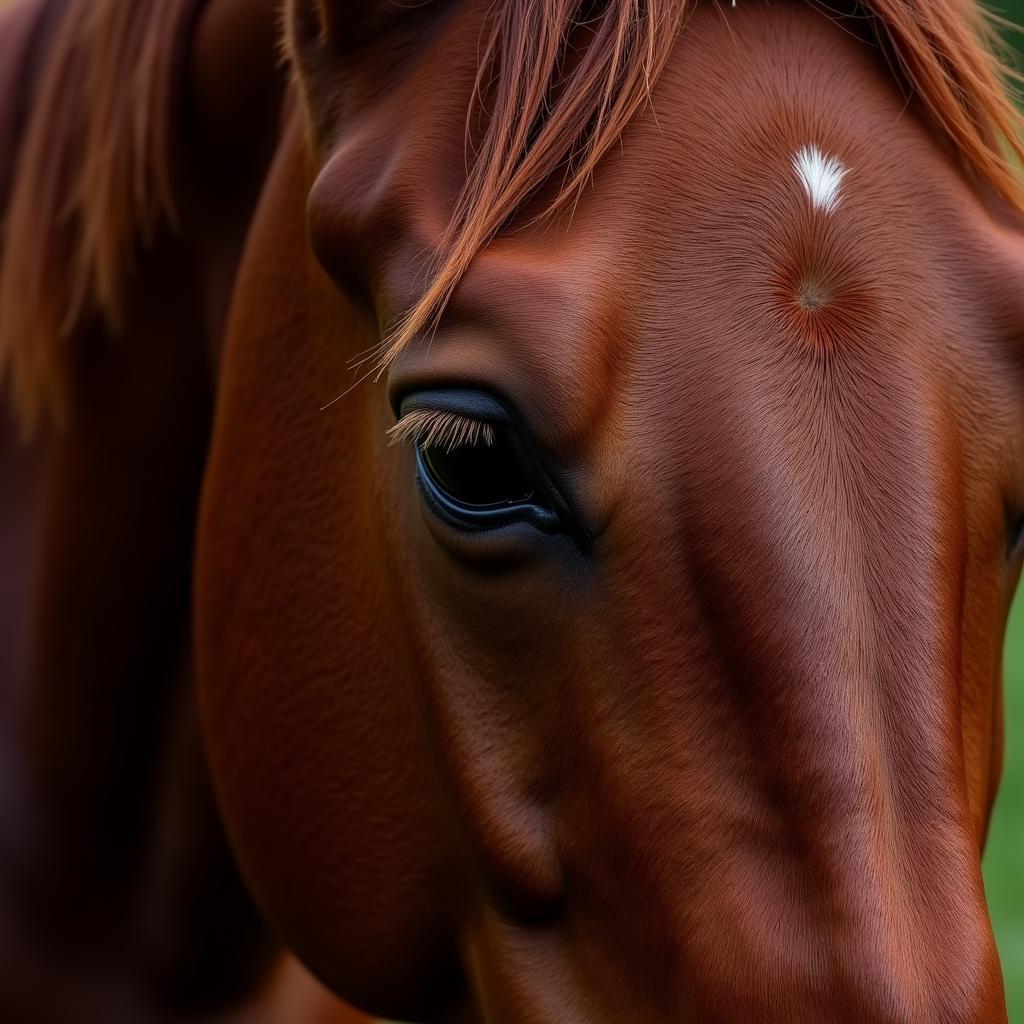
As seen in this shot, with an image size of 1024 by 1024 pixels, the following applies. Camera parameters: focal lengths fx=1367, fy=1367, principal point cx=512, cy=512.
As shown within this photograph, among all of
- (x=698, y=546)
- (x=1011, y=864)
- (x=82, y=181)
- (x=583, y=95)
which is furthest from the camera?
(x=1011, y=864)

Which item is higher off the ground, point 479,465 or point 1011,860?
point 479,465

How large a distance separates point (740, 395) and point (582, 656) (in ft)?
0.73

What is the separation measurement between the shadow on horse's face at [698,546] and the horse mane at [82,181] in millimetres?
412

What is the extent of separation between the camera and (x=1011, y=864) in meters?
4.32

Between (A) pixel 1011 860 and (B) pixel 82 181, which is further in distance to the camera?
(A) pixel 1011 860

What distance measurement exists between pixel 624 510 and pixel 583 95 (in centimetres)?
34

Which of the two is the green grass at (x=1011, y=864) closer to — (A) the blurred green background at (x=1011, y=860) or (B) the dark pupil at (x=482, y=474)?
(A) the blurred green background at (x=1011, y=860)

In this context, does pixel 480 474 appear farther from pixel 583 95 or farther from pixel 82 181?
pixel 82 181

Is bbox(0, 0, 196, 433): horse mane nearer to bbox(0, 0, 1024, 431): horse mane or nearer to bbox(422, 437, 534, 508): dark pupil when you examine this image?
bbox(0, 0, 1024, 431): horse mane

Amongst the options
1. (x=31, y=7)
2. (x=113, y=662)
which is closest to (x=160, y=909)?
(x=113, y=662)

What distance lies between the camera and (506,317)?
998 millimetres

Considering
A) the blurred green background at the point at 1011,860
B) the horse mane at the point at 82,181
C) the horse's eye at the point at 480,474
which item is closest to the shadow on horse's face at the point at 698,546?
the horse's eye at the point at 480,474

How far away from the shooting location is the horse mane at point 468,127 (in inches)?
41.8

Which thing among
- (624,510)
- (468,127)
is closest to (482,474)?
(624,510)
